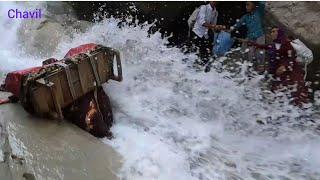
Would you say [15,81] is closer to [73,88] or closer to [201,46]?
[73,88]

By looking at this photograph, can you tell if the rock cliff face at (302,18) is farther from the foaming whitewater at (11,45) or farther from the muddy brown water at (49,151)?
the foaming whitewater at (11,45)

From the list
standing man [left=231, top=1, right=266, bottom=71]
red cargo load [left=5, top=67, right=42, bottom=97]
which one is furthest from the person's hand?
red cargo load [left=5, top=67, right=42, bottom=97]

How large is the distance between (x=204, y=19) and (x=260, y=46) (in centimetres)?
108

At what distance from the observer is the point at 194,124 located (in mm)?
6332

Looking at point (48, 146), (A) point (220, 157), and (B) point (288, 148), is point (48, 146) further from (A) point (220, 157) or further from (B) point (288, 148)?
(B) point (288, 148)

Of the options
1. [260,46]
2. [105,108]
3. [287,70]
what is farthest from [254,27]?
[105,108]

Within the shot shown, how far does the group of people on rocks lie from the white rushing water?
0.26 metres

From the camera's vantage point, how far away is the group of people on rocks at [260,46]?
6.36m

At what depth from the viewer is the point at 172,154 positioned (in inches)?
215

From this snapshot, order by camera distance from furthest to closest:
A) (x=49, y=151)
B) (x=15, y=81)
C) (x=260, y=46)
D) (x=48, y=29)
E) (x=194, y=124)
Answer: (x=48, y=29), (x=260, y=46), (x=194, y=124), (x=15, y=81), (x=49, y=151)

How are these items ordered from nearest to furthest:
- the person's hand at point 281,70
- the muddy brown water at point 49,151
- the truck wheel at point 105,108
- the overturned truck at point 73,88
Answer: the muddy brown water at point 49,151, the overturned truck at point 73,88, the truck wheel at point 105,108, the person's hand at point 281,70

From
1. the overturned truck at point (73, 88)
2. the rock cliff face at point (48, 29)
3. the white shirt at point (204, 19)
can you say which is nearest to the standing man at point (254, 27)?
the white shirt at point (204, 19)

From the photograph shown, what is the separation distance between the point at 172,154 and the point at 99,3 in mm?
5081

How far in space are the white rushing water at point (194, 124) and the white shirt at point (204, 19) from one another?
2.02ft
